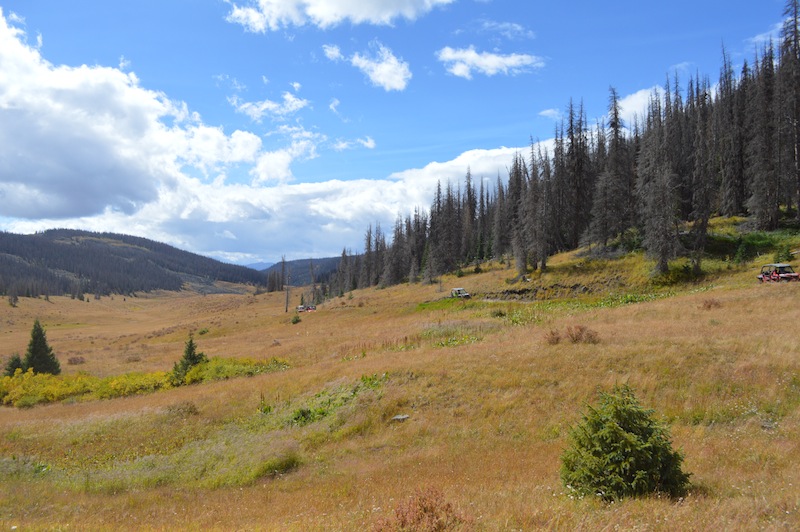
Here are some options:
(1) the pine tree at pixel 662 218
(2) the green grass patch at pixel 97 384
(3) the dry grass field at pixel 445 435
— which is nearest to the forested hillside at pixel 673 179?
(1) the pine tree at pixel 662 218

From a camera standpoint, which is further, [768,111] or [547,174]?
[547,174]

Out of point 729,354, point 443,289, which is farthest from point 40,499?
point 443,289

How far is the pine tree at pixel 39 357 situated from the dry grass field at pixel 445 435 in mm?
10899

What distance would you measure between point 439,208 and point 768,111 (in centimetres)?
6584

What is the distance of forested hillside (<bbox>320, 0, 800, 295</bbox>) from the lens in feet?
153

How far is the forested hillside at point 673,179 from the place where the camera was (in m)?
46.8

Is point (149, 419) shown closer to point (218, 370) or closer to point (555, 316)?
point (218, 370)

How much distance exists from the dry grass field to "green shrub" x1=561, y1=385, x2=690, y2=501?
419mm

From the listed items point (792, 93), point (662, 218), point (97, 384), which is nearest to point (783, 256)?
point (662, 218)

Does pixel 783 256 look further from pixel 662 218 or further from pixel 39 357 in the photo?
pixel 39 357

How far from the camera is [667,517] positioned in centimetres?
652

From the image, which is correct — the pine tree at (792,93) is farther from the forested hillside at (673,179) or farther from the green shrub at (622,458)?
the green shrub at (622,458)

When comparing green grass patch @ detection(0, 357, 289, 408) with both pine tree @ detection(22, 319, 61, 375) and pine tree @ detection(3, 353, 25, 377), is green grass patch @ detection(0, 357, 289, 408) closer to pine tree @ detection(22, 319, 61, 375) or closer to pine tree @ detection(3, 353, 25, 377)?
pine tree @ detection(3, 353, 25, 377)

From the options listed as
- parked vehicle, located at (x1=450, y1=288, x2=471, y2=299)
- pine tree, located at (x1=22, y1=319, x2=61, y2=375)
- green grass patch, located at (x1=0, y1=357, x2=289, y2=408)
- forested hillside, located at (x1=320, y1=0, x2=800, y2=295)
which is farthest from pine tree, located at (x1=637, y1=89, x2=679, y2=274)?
pine tree, located at (x1=22, y1=319, x2=61, y2=375)
